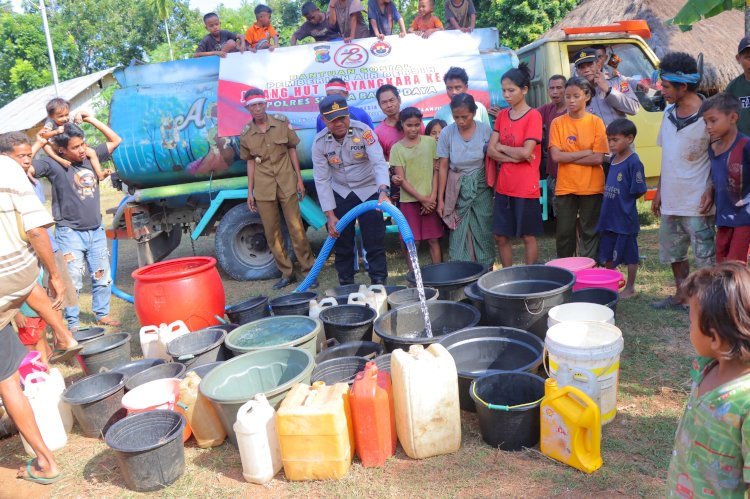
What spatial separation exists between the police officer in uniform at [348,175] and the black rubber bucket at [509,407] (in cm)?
197

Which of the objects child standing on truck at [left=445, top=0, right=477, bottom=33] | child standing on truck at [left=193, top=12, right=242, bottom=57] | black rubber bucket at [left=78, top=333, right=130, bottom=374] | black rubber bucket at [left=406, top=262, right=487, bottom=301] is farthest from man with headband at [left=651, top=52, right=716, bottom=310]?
child standing on truck at [left=193, top=12, right=242, bottom=57]

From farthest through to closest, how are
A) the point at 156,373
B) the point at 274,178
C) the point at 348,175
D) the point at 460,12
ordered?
the point at 460,12
the point at 274,178
the point at 348,175
the point at 156,373

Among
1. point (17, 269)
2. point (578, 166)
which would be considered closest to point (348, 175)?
point (578, 166)

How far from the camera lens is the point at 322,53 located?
5.92m

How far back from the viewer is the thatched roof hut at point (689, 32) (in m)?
9.91

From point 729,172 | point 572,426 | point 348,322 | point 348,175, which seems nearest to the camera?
point 572,426

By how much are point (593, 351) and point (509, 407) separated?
48cm

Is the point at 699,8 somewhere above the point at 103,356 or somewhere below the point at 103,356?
above

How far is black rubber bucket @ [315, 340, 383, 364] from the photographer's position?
11.0 feet

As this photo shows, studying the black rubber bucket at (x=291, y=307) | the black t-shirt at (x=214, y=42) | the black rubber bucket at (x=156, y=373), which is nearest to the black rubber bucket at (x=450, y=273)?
Answer: the black rubber bucket at (x=291, y=307)

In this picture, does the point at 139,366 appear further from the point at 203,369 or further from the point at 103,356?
the point at 203,369

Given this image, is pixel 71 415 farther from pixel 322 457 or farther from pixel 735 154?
pixel 735 154

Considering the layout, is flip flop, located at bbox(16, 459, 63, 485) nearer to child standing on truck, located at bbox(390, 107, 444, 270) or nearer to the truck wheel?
child standing on truck, located at bbox(390, 107, 444, 270)

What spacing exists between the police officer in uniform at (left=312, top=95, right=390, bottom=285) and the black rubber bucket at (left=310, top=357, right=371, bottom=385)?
1546 mm
